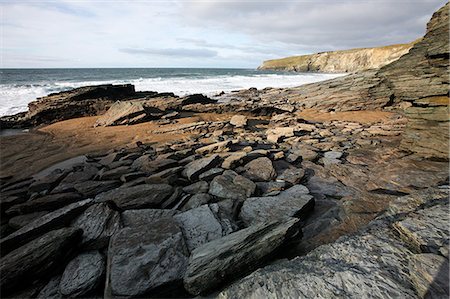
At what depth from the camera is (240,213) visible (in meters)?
4.30

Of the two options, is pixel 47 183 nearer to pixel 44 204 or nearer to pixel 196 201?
pixel 44 204

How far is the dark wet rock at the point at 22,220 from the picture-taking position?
13.8 ft

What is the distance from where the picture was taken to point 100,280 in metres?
3.04

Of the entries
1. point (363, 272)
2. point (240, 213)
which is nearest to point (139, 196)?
point (240, 213)

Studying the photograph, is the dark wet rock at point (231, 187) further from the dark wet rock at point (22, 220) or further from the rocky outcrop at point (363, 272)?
the dark wet rock at point (22, 220)

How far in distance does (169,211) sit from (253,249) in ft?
6.55

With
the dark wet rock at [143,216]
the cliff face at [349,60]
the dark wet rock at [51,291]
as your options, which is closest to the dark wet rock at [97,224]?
the dark wet rock at [143,216]

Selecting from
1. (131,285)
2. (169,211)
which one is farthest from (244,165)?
(131,285)

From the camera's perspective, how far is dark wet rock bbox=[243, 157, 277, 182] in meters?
5.72

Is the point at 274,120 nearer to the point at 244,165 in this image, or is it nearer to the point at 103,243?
the point at 244,165

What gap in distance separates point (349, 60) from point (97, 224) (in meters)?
112

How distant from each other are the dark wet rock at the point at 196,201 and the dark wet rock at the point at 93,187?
201 centimetres

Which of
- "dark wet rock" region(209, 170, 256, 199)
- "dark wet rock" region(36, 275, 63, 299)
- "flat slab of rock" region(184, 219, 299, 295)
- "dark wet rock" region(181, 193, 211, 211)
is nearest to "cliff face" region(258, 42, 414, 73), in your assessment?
"dark wet rock" region(209, 170, 256, 199)

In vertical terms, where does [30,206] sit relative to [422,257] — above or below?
below
